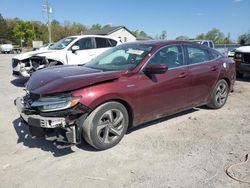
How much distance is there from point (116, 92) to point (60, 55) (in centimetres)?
582

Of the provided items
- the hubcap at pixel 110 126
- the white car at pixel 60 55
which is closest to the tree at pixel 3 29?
the white car at pixel 60 55

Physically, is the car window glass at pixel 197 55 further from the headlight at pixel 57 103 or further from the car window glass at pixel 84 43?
the car window glass at pixel 84 43

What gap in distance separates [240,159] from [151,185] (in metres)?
1.45

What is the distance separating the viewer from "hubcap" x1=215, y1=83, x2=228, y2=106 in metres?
6.00

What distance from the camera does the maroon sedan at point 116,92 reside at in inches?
141

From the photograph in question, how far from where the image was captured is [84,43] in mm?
9984

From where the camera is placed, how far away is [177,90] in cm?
482

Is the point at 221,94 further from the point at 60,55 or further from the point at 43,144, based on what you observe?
the point at 60,55

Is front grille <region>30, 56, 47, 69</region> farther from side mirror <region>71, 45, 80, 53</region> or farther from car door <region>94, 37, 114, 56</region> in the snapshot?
car door <region>94, 37, 114, 56</region>

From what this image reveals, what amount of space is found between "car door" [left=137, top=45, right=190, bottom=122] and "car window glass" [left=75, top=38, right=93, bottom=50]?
5581 mm

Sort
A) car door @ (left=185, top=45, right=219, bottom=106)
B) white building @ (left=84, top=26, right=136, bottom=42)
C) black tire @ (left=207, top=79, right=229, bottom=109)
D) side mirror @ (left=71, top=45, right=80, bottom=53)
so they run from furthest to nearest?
white building @ (left=84, top=26, right=136, bottom=42) → side mirror @ (left=71, top=45, right=80, bottom=53) → black tire @ (left=207, top=79, right=229, bottom=109) → car door @ (left=185, top=45, right=219, bottom=106)

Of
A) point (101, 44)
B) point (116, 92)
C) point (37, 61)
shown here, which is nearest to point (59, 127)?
point (116, 92)

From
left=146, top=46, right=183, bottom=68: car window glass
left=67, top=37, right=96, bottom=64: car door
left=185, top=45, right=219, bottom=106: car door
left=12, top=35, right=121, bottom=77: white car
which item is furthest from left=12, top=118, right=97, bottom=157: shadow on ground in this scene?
left=67, top=37, right=96, bottom=64: car door

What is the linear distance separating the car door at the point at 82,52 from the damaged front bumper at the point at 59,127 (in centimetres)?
586
